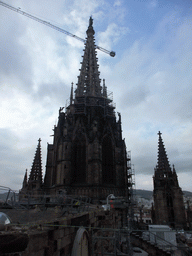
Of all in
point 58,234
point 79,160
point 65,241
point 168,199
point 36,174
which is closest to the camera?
point 58,234

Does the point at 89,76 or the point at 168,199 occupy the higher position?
the point at 89,76

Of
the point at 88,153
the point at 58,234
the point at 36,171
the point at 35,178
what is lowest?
the point at 58,234

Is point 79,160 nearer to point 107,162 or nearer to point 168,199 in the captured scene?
point 107,162

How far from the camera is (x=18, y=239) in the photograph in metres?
3.93

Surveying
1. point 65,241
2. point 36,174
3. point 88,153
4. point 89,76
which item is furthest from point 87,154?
point 65,241

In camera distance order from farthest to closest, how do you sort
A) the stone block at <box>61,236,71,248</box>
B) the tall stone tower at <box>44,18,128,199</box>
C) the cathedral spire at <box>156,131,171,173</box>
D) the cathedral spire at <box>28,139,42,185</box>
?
the cathedral spire at <box>156,131,171,173</box>
the cathedral spire at <box>28,139,42,185</box>
the tall stone tower at <box>44,18,128,199</box>
the stone block at <box>61,236,71,248</box>

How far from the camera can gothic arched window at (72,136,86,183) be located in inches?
1181

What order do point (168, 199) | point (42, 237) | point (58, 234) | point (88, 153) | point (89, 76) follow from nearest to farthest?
point (42, 237), point (58, 234), point (88, 153), point (168, 199), point (89, 76)

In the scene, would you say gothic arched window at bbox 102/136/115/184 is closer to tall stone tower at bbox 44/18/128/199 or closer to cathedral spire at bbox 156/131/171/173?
tall stone tower at bbox 44/18/128/199

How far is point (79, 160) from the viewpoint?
3092 centimetres

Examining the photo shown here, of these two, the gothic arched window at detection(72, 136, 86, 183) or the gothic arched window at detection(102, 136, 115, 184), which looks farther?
the gothic arched window at detection(102, 136, 115, 184)

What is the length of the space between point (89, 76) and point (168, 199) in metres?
32.0

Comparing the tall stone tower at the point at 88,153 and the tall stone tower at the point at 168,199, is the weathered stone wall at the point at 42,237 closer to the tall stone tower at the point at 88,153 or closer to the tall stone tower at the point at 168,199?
the tall stone tower at the point at 88,153

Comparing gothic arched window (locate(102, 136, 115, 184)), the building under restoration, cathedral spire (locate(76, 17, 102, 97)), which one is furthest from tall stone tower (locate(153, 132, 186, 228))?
cathedral spire (locate(76, 17, 102, 97))
